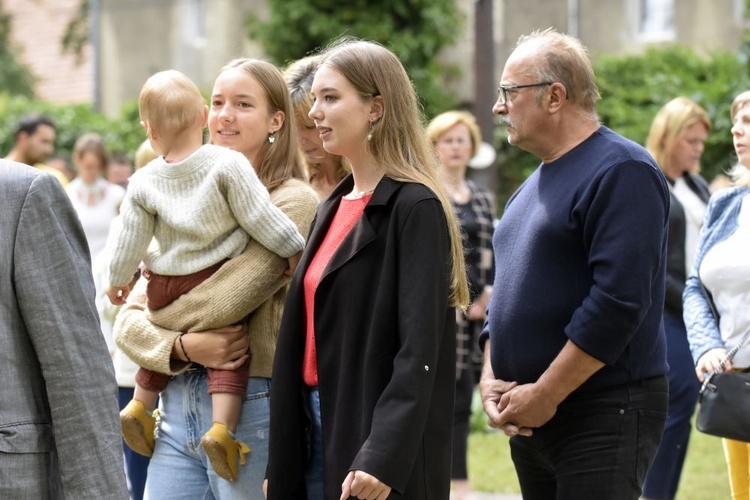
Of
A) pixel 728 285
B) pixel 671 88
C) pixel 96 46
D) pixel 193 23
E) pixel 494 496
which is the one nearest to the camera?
pixel 728 285

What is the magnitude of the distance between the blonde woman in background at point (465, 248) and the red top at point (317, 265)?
137 inches

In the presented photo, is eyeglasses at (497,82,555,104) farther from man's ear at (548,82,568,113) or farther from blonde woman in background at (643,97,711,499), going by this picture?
blonde woman in background at (643,97,711,499)

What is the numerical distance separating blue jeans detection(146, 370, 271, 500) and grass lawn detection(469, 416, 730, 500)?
4230 mm

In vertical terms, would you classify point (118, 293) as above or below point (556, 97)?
below

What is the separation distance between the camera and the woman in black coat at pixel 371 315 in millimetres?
3082

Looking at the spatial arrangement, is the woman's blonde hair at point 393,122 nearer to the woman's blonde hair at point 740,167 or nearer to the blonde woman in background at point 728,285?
the blonde woman in background at point 728,285

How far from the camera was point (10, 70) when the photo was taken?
36.4 meters

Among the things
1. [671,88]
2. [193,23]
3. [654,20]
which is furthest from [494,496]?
[193,23]

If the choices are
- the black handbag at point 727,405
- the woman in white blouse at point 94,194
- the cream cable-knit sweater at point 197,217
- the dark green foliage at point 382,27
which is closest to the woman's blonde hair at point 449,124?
the woman in white blouse at point 94,194

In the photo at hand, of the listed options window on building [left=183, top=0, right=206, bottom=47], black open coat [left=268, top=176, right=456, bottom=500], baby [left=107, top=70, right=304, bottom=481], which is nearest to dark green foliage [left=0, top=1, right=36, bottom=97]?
window on building [left=183, top=0, right=206, bottom=47]

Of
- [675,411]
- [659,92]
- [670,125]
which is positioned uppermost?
[670,125]

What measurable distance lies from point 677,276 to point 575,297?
303cm

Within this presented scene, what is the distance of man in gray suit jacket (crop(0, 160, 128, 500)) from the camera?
8.73ft

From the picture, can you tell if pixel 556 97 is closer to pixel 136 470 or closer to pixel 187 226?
pixel 187 226
